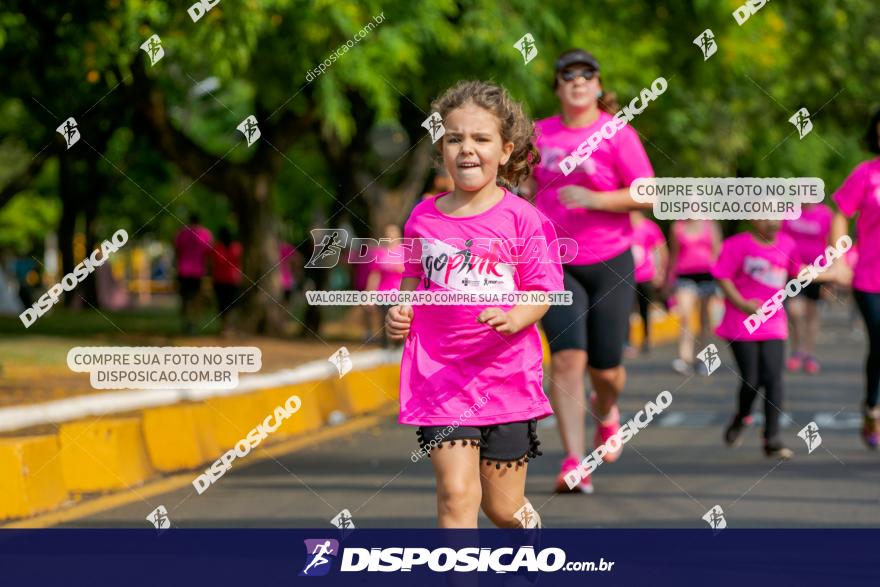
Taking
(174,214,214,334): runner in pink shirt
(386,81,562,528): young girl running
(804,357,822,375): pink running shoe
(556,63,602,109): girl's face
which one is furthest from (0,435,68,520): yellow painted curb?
(174,214,214,334): runner in pink shirt

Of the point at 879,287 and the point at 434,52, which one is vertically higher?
the point at 434,52

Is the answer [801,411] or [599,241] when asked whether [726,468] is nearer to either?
[599,241]

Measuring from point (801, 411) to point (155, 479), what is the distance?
597 cm

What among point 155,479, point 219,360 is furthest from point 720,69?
point 155,479

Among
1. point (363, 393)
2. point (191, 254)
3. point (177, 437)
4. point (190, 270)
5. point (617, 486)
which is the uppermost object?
point (191, 254)

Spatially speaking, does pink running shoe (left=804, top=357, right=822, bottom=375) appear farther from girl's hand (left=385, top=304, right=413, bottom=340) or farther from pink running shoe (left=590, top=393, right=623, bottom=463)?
girl's hand (left=385, top=304, right=413, bottom=340)

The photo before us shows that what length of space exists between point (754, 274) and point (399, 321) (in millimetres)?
5935

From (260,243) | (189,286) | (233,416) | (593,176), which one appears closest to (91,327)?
Answer: (189,286)

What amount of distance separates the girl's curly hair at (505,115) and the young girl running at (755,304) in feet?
17.1

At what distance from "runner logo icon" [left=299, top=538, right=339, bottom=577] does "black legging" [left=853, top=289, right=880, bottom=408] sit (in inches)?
175

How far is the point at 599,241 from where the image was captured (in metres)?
8.79

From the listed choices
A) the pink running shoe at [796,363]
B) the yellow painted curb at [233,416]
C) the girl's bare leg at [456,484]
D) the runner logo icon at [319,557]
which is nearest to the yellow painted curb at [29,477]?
the runner logo icon at [319,557]

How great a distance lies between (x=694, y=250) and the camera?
60.7 feet

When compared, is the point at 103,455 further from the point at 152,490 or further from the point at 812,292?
the point at 812,292
